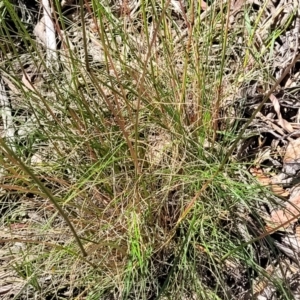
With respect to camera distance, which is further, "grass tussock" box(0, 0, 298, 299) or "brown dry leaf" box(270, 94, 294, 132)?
"brown dry leaf" box(270, 94, 294, 132)

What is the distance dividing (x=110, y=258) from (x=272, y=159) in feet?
1.55

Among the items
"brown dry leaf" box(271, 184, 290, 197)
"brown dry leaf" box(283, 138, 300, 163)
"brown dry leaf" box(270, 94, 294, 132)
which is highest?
"brown dry leaf" box(270, 94, 294, 132)

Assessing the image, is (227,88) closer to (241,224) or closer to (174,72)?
(174,72)

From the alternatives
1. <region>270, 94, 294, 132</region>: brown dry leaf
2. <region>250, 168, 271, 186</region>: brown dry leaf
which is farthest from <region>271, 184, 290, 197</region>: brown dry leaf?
<region>270, 94, 294, 132</region>: brown dry leaf

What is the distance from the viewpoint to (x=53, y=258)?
1.22 meters

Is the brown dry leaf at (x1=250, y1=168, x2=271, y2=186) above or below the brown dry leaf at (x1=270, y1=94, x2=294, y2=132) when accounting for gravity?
below

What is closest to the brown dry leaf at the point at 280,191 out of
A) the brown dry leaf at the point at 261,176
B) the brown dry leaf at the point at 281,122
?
the brown dry leaf at the point at 261,176

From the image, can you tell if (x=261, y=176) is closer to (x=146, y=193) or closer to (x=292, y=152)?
(x=292, y=152)

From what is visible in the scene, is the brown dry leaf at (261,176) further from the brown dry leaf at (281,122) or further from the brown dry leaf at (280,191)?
the brown dry leaf at (281,122)

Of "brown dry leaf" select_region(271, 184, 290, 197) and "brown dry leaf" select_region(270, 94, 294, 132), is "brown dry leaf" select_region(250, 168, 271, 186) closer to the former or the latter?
"brown dry leaf" select_region(271, 184, 290, 197)

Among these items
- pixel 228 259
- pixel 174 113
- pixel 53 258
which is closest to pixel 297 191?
pixel 228 259

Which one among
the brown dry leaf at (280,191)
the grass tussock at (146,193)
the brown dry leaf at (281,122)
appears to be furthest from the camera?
the brown dry leaf at (281,122)

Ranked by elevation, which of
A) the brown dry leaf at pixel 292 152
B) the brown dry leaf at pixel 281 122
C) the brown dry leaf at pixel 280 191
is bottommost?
the brown dry leaf at pixel 280 191

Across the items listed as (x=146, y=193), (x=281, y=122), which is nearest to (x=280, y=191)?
(x=281, y=122)
